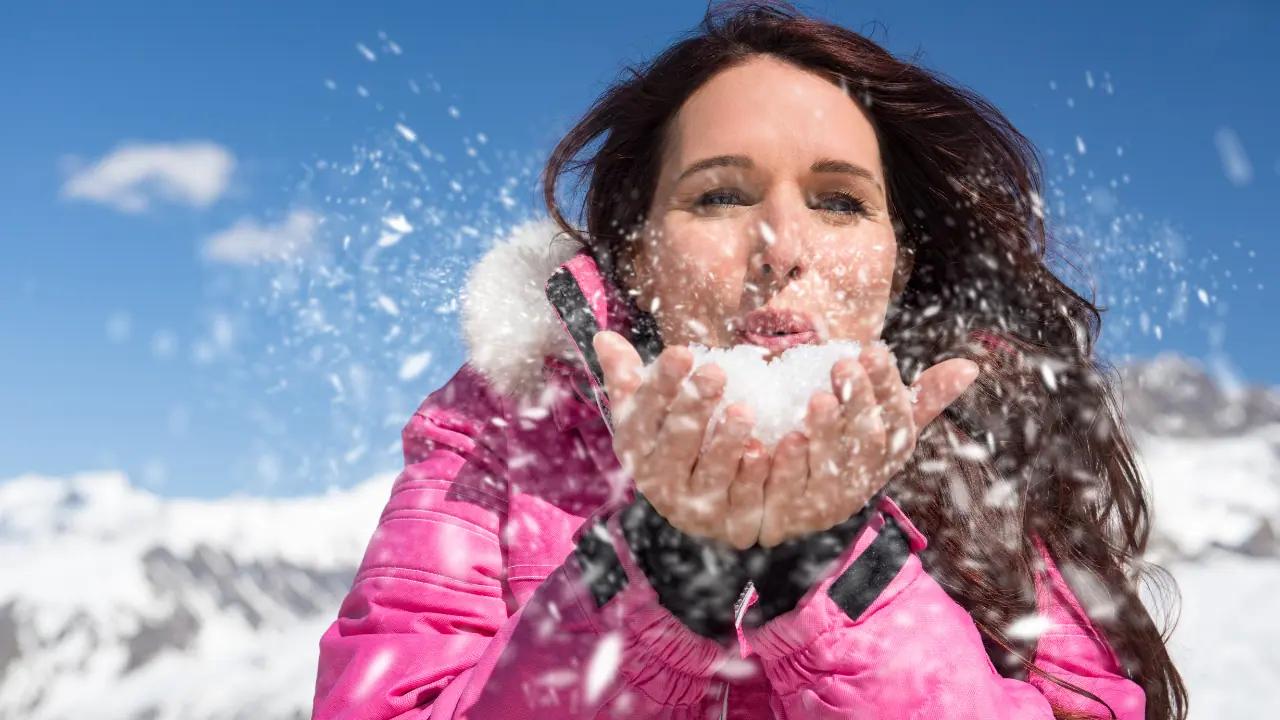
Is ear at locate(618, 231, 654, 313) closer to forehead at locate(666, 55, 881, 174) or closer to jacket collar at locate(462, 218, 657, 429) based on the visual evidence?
jacket collar at locate(462, 218, 657, 429)

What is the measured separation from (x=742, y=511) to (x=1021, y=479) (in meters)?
1.90

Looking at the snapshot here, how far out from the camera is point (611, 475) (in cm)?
262

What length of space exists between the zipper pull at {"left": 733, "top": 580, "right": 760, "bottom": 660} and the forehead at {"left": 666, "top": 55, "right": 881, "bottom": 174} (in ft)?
4.22

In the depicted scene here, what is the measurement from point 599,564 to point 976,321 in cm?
208

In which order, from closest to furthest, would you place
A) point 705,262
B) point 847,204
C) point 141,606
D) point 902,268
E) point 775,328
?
point 775,328
point 705,262
point 847,204
point 902,268
point 141,606

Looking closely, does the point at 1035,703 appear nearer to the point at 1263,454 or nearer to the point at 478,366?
the point at 478,366

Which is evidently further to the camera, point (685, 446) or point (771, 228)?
point (771, 228)

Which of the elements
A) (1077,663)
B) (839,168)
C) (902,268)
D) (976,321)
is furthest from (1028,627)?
(839,168)

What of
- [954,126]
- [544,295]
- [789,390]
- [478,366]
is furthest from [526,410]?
[954,126]

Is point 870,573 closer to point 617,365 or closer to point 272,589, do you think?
point 617,365

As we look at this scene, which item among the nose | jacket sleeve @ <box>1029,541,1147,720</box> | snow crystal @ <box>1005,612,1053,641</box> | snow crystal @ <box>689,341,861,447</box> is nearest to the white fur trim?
the nose

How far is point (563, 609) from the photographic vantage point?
72.1 inches

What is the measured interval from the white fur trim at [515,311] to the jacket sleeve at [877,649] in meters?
1.20

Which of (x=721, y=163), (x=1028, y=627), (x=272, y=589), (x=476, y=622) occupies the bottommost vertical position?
(x=1028, y=627)
